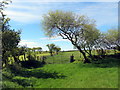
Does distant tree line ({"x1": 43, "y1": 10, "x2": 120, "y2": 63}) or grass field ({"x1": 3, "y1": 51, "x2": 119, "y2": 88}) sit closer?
grass field ({"x1": 3, "y1": 51, "x2": 119, "y2": 88})

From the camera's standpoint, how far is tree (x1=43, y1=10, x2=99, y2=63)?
20453 millimetres

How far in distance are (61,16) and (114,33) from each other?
63.0 ft

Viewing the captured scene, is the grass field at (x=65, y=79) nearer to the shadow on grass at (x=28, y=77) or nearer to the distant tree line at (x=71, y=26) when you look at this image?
the shadow on grass at (x=28, y=77)

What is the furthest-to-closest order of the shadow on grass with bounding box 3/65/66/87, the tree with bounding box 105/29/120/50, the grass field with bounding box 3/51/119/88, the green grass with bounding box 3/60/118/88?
1. the tree with bounding box 105/29/120/50
2. the shadow on grass with bounding box 3/65/66/87
3. the grass field with bounding box 3/51/119/88
4. the green grass with bounding box 3/60/118/88

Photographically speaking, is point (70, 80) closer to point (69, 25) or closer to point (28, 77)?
point (28, 77)

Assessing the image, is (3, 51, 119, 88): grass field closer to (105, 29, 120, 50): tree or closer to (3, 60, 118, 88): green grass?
(3, 60, 118, 88): green grass

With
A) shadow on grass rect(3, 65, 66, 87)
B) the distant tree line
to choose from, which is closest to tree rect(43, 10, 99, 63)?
the distant tree line

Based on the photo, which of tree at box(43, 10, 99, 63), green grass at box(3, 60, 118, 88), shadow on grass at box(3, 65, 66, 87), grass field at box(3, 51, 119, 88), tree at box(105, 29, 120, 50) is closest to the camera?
green grass at box(3, 60, 118, 88)

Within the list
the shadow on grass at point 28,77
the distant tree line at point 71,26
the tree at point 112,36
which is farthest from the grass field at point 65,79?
the tree at point 112,36

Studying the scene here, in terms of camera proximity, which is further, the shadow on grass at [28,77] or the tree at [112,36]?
the tree at [112,36]

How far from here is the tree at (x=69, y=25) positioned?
2045 cm

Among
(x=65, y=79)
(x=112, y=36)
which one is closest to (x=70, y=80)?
(x=65, y=79)

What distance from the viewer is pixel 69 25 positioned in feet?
67.9

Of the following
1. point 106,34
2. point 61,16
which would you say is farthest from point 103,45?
point 61,16
